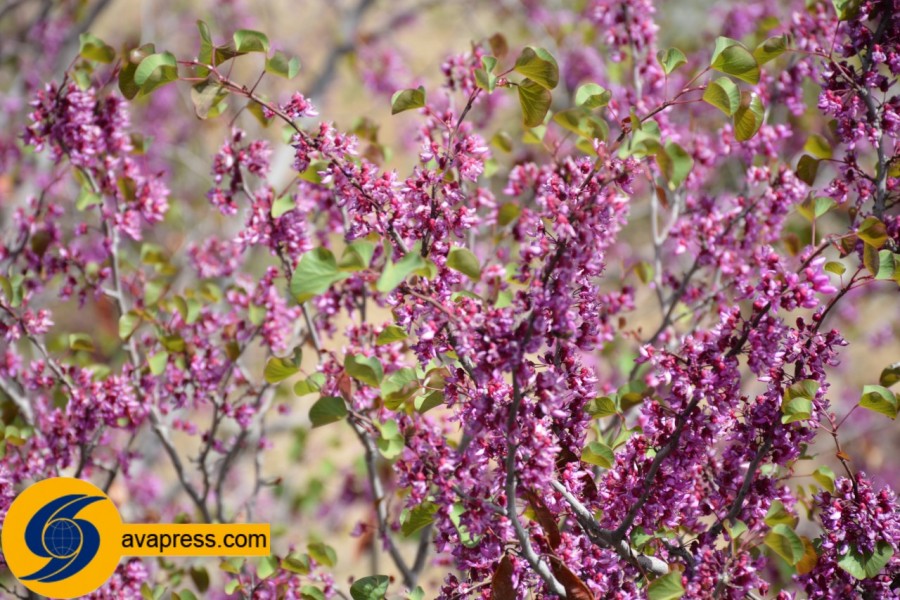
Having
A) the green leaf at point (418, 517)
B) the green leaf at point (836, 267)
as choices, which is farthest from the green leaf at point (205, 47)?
the green leaf at point (836, 267)

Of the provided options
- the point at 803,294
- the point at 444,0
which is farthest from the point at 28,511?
the point at 444,0

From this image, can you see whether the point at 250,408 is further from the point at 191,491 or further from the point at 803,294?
the point at 803,294

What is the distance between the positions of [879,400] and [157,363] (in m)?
1.89

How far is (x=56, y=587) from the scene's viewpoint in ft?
6.20

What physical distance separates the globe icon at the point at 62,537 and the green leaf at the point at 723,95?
1.79 metres

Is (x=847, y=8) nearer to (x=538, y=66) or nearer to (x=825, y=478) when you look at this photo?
(x=538, y=66)

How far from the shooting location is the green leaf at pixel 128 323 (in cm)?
225

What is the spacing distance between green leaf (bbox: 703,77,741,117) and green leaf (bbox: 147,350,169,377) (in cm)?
167

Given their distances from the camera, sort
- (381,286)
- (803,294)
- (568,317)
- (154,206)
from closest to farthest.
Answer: (381,286), (568,317), (803,294), (154,206)

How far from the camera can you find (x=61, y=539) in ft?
6.23

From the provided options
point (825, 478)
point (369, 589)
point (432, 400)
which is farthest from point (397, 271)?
point (825, 478)

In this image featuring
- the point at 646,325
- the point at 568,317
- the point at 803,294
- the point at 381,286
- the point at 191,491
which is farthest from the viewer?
the point at 646,325

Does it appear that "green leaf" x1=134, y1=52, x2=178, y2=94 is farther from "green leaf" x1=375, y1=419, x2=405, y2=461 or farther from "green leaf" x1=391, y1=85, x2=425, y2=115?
"green leaf" x1=375, y1=419, x2=405, y2=461

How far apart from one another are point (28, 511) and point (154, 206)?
3.25 feet
